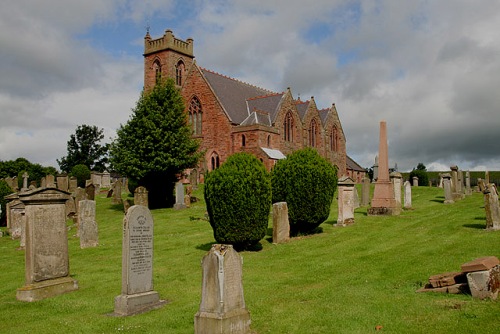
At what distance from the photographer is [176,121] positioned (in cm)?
3166

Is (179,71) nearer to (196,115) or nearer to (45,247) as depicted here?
(196,115)

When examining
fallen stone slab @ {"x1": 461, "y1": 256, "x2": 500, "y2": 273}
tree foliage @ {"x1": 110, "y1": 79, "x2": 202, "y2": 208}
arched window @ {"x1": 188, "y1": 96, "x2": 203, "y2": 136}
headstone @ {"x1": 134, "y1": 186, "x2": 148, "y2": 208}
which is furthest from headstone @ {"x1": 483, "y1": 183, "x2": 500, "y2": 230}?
arched window @ {"x1": 188, "y1": 96, "x2": 203, "y2": 136}

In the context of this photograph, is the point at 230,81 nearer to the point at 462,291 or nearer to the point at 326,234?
the point at 326,234

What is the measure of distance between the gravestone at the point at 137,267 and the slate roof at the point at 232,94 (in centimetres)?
3510

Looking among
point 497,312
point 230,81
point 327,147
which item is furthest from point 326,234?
point 327,147

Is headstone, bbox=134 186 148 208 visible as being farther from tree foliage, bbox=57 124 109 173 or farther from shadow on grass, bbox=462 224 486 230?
tree foliage, bbox=57 124 109 173

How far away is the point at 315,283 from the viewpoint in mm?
10102

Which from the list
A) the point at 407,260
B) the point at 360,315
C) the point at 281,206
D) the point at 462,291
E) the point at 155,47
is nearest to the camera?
the point at 360,315

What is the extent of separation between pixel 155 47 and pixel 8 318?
161 feet

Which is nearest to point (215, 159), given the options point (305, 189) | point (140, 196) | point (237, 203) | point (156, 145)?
point (156, 145)

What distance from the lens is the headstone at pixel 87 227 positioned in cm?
1764

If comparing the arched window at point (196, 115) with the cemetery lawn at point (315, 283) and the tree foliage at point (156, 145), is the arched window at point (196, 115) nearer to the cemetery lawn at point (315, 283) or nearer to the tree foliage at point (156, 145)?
the tree foliage at point (156, 145)

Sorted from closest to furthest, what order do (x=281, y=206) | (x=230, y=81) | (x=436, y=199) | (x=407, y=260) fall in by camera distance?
(x=407, y=260), (x=281, y=206), (x=436, y=199), (x=230, y=81)

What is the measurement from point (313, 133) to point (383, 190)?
35.7 metres
